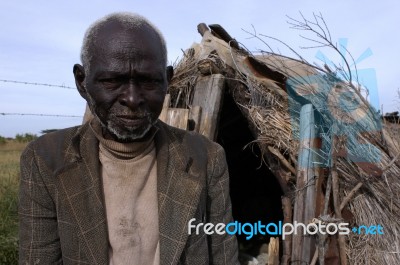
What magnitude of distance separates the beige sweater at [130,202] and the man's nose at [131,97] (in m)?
0.20

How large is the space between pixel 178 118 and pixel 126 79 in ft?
6.99

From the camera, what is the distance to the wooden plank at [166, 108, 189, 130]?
139 inches

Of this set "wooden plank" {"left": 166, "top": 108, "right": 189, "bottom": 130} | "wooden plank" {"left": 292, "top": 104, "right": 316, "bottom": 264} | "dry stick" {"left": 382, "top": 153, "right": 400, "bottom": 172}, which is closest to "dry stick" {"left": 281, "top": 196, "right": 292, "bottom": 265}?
"wooden plank" {"left": 292, "top": 104, "right": 316, "bottom": 264}

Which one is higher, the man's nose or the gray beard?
the man's nose

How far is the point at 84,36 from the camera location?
60.5 inches

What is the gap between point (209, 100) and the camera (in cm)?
372

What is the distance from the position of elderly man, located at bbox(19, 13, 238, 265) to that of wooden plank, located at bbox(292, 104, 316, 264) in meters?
1.90

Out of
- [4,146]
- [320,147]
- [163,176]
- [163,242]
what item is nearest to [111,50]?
[163,176]

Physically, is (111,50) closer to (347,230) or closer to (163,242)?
(163,242)

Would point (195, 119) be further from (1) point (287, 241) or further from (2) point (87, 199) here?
(2) point (87, 199)

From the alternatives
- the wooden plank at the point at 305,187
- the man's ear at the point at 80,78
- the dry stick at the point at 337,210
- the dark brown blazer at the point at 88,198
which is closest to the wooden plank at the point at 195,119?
the wooden plank at the point at 305,187

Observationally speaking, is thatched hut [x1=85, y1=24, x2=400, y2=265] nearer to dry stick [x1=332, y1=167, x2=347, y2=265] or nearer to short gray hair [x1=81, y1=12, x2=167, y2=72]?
dry stick [x1=332, y1=167, x2=347, y2=265]

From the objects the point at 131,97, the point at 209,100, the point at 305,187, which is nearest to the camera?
the point at 131,97

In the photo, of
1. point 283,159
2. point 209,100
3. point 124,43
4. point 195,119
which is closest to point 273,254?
point 283,159
